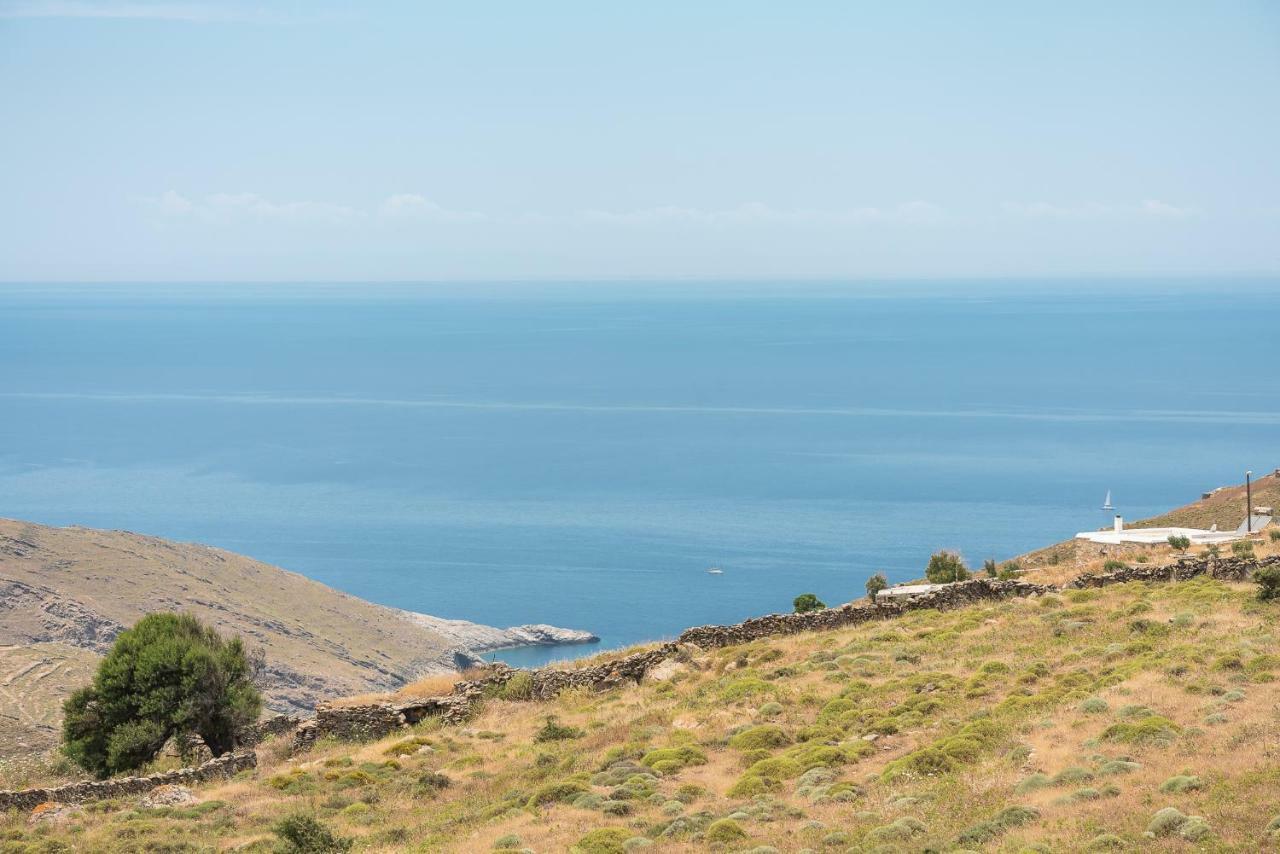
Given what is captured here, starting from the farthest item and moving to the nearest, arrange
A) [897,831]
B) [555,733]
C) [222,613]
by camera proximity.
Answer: [222,613] < [555,733] < [897,831]

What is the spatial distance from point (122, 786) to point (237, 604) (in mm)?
58822

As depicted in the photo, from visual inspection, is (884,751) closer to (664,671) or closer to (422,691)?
(664,671)

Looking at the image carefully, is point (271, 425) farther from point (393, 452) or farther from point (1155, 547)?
point (1155, 547)

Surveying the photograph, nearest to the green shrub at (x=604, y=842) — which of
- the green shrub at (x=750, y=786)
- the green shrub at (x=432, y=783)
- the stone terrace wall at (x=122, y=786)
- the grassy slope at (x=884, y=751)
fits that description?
the grassy slope at (x=884, y=751)

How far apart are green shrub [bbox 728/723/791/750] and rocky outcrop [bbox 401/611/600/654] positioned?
65.1 meters

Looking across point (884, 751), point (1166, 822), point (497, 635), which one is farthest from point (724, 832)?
point (497, 635)

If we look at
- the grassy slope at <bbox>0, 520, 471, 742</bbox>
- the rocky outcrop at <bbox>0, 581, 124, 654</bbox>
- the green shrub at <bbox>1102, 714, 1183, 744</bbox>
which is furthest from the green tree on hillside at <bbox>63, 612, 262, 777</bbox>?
the rocky outcrop at <bbox>0, 581, 124, 654</bbox>

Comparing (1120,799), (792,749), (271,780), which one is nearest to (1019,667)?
(792,749)

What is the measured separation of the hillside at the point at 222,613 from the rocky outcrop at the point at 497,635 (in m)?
0.13

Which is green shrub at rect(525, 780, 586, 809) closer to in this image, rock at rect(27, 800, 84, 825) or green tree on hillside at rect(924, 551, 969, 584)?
rock at rect(27, 800, 84, 825)

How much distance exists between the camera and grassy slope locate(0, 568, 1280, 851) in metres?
13.4

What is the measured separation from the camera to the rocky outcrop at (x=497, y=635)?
271 ft

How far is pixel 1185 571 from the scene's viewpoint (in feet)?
86.9

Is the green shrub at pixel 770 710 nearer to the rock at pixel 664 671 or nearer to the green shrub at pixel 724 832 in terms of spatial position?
the rock at pixel 664 671
